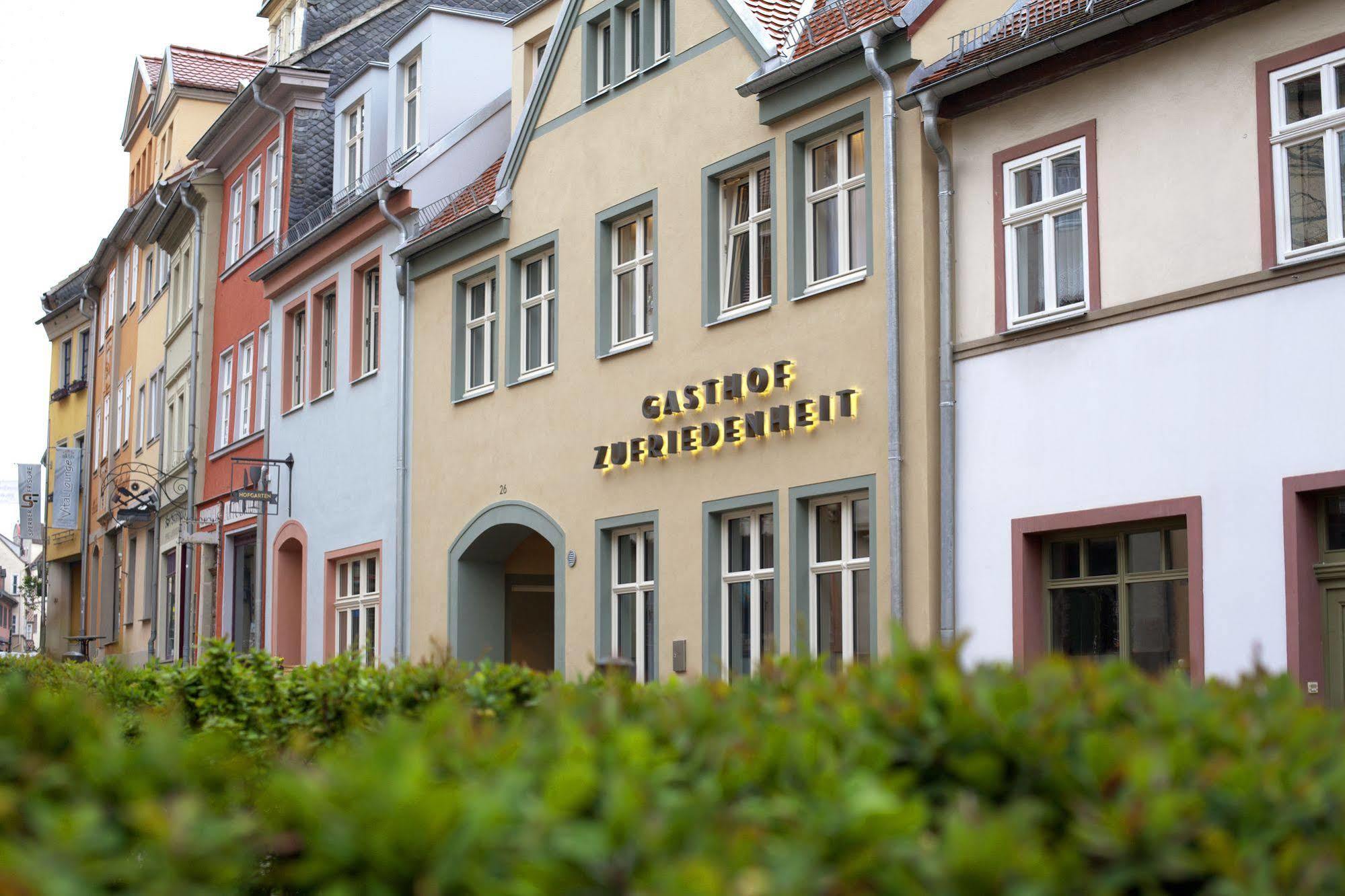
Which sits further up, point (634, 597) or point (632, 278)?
point (632, 278)

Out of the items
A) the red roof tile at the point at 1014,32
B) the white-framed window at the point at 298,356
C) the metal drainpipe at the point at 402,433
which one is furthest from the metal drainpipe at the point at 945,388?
the white-framed window at the point at 298,356

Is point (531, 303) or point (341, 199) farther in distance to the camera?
point (341, 199)

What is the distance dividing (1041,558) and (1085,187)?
9.71 feet

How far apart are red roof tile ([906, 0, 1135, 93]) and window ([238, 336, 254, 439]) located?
18645 mm

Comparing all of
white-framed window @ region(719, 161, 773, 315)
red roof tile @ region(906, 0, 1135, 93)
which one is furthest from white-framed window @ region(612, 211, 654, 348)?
red roof tile @ region(906, 0, 1135, 93)

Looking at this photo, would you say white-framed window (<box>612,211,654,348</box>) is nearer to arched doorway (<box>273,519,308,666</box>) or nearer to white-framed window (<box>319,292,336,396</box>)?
white-framed window (<box>319,292,336,396</box>)

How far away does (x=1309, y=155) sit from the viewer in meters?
12.4

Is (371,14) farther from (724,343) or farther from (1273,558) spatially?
(1273,558)

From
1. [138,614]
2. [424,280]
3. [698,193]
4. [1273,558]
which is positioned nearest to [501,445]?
[424,280]

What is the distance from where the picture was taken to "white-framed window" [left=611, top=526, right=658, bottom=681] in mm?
18516

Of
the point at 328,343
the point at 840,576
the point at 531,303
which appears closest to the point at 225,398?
the point at 328,343

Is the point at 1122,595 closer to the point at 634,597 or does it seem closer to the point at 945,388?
the point at 945,388

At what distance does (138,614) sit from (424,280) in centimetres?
1911

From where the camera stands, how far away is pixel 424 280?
77.3 ft
